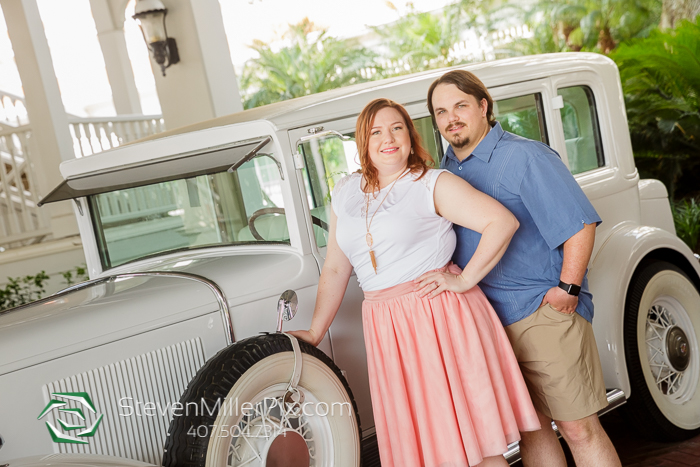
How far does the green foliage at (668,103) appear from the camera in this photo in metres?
7.58

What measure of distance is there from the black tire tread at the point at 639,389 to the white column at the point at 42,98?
611cm

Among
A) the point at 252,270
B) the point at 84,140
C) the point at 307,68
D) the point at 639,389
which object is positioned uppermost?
the point at 307,68

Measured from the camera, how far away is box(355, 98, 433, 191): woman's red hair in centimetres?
229

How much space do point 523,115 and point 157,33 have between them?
5.50m

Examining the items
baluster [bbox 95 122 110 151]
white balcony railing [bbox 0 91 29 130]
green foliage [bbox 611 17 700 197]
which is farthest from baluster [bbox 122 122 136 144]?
green foliage [bbox 611 17 700 197]

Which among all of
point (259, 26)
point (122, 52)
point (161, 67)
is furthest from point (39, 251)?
point (259, 26)

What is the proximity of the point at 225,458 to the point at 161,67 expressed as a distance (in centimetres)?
644

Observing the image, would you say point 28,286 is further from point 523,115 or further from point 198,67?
point 523,115

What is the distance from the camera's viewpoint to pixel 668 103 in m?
7.69

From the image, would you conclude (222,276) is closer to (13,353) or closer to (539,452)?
(13,353)

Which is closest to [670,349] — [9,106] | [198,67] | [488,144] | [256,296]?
[488,144]

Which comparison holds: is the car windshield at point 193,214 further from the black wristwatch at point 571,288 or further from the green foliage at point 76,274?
the green foliage at point 76,274

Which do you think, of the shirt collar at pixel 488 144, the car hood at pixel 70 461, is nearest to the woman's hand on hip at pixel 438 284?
the shirt collar at pixel 488 144

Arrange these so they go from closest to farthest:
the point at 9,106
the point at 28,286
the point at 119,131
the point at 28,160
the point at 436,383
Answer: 1. the point at 436,383
2. the point at 28,286
3. the point at 28,160
4. the point at 119,131
5. the point at 9,106
